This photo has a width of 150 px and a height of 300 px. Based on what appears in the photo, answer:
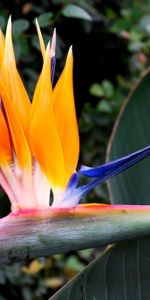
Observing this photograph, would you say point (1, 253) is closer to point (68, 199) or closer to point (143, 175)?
point (68, 199)

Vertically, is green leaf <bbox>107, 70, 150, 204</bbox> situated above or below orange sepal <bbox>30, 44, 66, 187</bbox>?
below

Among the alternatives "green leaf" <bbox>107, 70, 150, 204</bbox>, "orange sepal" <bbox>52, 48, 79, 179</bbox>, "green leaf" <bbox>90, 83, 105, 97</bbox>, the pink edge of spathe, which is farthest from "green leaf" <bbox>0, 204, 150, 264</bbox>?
"green leaf" <bbox>90, 83, 105, 97</bbox>

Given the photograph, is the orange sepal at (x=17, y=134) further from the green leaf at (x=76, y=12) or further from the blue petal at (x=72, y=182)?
the green leaf at (x=76, y=12)

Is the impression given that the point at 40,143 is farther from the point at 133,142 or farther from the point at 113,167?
the point at 133,142

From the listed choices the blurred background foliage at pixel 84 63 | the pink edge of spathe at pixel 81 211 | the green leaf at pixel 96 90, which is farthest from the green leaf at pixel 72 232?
the green leaf at pixel 96 90

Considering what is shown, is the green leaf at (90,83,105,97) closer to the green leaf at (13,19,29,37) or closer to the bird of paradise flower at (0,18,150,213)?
the green leaf at (13,19,29,37)

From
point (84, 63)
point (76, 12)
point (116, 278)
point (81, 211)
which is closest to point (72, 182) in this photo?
point (81, 211)
